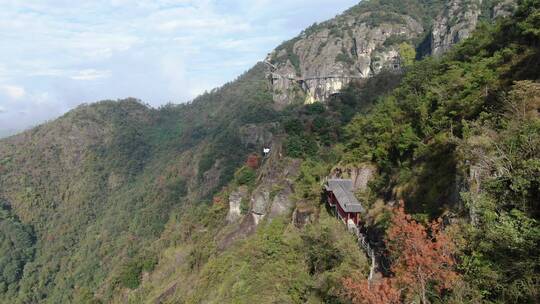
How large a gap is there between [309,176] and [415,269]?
21689 millimetres

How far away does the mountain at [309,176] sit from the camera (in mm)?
11430

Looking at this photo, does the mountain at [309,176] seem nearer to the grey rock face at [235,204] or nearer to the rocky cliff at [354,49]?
the grey rock face at [235,204]

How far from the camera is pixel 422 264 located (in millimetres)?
11141

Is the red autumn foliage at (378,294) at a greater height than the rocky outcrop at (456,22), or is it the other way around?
the rocky outcrop at (456,22)

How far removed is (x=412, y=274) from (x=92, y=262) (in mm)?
92275

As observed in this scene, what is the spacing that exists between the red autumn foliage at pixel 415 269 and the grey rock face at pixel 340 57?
82644 millimetres

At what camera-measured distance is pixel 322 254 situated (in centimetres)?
2011

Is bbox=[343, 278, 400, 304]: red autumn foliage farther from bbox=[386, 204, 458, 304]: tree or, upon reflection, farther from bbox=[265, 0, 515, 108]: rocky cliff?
bbox=[265, 0, 515, 108]: rocky cliff

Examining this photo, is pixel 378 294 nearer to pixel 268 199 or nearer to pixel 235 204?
pixel 268 199

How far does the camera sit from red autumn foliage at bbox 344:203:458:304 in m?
10.9

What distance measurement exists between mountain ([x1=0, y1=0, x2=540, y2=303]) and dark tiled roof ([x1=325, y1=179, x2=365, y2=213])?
0.76 metres

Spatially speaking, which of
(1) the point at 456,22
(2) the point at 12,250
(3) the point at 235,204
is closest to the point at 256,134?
(3) the point at 235,204

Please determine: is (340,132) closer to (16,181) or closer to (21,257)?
(21,257)

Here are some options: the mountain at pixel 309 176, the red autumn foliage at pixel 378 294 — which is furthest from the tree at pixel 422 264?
the red autumn foliage at pixel 378 294
